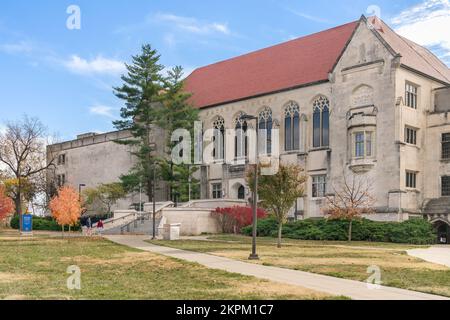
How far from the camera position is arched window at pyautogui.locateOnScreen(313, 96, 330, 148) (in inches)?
1971

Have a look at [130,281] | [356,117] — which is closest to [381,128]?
[356,117]

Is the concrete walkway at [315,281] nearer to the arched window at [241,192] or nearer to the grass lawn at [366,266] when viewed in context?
the grass lawn at [366,266]

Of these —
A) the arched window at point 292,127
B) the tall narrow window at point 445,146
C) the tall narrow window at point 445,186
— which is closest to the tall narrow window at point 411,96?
the tall narrow window at point 445,146

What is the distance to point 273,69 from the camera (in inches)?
2274

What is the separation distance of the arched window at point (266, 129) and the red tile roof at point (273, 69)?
211cm

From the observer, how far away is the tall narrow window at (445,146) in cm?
4541

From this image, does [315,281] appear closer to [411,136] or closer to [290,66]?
[411,136]

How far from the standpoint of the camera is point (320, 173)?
49.8 m

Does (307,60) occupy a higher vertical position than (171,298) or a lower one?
higher

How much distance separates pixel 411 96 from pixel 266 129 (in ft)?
48.0
